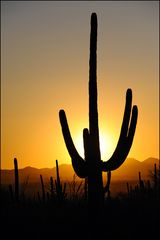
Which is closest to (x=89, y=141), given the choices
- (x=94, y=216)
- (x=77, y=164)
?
(x=77, y=164)

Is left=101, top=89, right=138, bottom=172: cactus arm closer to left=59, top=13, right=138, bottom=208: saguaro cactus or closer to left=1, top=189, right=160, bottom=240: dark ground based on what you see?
left=59, top=13, right=138, bottom=208: saguaro cactus

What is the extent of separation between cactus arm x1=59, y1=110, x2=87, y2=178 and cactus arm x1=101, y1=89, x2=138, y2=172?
1.43 feet

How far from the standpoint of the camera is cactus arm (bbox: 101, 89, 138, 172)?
10383mm

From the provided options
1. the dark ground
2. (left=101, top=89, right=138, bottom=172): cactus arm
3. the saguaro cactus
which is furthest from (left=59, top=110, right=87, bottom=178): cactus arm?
the dark ground

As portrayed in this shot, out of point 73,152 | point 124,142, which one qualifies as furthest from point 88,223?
point 124,142

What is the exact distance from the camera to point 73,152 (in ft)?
34.6

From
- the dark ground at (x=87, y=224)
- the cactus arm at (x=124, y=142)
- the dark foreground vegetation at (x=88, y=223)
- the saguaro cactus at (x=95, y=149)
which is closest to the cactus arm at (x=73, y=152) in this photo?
the saguaro cactus at (x=95, y=149)

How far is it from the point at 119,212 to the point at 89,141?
2.81 meters

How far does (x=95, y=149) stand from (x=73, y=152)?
1.56 feet

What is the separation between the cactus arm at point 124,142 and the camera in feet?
34.1

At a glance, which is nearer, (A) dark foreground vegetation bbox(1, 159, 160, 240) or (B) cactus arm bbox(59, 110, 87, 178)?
(A) dark foreground vegetation bbox(1, 159, 160, 240)

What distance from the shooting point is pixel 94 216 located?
34.0ft

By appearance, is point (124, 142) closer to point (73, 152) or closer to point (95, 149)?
point (95, 149)

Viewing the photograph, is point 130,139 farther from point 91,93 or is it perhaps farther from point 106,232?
point 106,232
